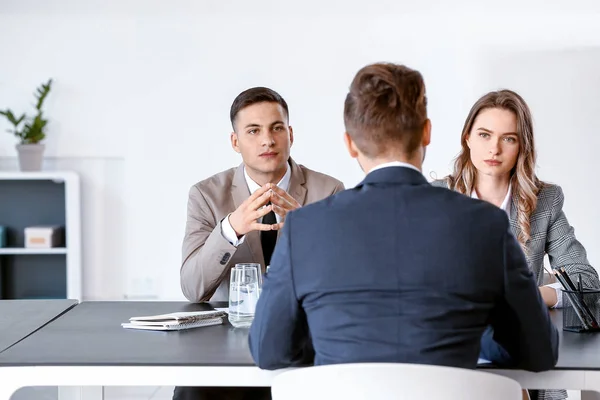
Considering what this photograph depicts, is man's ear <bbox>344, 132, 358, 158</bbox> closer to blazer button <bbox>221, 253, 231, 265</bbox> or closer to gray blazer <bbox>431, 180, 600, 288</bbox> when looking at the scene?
blazer button <bbox>221, 253, 231, 265</bbox>

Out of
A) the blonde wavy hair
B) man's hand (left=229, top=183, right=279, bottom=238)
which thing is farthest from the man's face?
the blonde wavy hair

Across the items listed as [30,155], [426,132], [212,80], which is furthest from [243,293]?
[30,155]

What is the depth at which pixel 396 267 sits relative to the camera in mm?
1570

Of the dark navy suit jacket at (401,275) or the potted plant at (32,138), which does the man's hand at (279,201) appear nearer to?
the dark navy suit jacket at (401,275)

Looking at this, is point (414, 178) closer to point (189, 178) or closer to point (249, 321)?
point (249, 321)

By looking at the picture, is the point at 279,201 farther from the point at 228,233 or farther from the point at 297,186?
the point at 297,186

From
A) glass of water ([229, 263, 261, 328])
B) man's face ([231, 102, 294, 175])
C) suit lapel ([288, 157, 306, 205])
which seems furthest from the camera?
suit lapel ([288, 157, 306, 205])

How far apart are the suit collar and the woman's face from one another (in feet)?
3.88

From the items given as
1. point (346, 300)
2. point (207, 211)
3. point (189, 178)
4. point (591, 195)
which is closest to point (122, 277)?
point (189, 178)

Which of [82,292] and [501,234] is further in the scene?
[82,292]

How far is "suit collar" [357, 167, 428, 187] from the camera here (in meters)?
1.64

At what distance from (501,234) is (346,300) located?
33cm

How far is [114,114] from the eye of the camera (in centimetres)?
511

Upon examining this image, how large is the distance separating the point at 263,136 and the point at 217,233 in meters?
0.47
